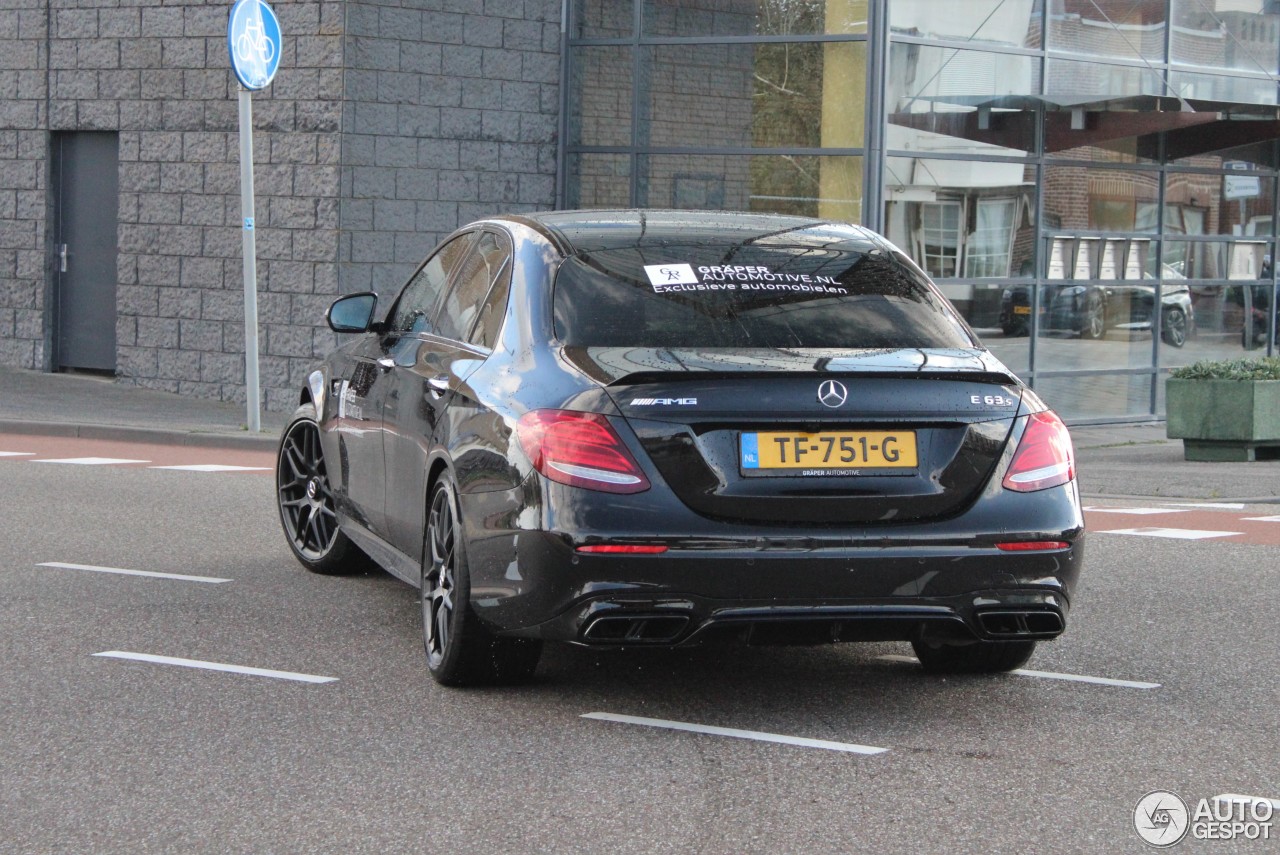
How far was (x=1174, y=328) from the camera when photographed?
20.9m

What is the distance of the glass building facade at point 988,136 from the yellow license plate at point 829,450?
12.1 meters

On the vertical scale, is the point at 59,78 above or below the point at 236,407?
above

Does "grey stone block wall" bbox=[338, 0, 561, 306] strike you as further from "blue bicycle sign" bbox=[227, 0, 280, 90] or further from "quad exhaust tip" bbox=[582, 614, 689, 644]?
"quad exhaust tip" bbox=[582, 614, 689, 644]

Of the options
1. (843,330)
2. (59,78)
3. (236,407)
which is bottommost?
(236,407)

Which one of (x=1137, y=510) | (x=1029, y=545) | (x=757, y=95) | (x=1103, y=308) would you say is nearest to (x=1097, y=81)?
(x=1103, y=308)

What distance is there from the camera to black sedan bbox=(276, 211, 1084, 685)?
18.1 ft

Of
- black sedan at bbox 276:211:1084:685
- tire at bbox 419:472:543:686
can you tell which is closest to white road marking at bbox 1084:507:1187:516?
black sedan at bbox 276:211:1084:685

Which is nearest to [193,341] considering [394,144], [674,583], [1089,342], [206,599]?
[394,144]

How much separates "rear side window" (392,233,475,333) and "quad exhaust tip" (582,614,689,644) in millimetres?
1897

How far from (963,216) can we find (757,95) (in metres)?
2.25

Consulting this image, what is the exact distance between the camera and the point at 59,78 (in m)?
19.0

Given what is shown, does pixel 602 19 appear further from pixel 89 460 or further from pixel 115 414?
pixel 89 460

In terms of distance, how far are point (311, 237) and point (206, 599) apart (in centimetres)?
983

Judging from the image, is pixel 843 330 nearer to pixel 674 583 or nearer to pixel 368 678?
pixel 674 583
